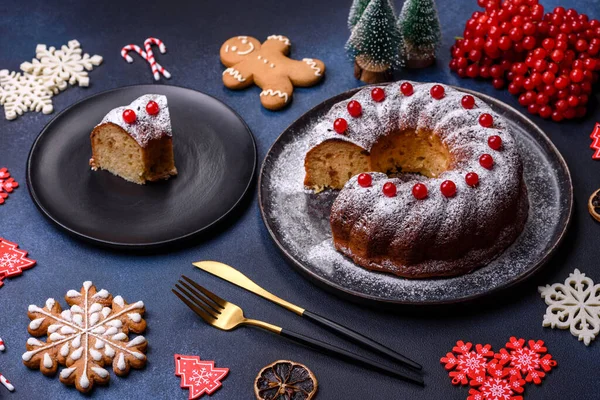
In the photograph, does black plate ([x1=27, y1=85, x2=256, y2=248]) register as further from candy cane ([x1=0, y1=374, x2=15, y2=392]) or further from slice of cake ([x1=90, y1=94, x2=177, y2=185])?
candy cane ([x1=0, y1=374, x2=15, y2=392])

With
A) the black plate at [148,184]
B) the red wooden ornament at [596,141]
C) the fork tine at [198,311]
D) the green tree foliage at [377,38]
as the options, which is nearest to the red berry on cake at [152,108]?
the black plate at [148,184]

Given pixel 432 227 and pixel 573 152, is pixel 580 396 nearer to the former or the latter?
pixel 432 227

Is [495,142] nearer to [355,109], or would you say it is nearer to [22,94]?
[355,109]

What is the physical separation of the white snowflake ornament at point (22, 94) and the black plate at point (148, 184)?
27cm

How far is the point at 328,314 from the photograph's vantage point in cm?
330

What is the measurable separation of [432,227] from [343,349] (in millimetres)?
627

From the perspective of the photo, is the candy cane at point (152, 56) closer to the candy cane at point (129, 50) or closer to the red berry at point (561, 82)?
the candy cane at point (129, 50)

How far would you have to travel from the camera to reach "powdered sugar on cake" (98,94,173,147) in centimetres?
377

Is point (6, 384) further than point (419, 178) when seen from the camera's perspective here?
No

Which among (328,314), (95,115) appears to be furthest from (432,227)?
(95,115)

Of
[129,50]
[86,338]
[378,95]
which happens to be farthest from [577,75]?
[86,338]

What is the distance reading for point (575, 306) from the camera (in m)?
3.27

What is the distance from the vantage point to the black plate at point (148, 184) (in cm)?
364

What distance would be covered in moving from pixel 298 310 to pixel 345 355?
289mm
